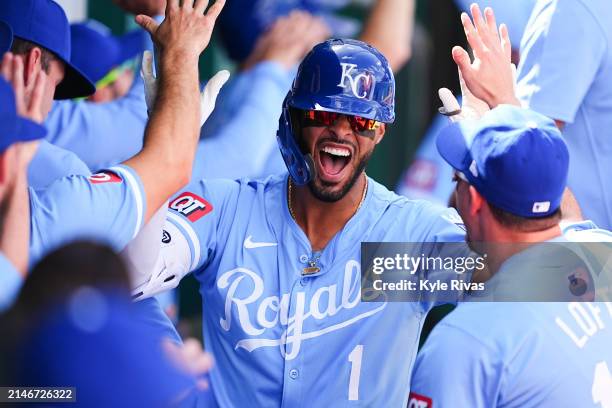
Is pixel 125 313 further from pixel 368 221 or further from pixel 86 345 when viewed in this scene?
pixel 368 221

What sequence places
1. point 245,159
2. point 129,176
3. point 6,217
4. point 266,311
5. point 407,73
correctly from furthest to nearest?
point 407,73 < point 245,159 < point 266,311 < point 129,176 < point 6,217

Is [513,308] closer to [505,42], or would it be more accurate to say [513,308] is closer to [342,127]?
[342,127]

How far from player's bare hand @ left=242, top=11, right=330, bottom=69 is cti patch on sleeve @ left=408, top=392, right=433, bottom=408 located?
211 cm

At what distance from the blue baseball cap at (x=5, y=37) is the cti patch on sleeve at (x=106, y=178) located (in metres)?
0.37

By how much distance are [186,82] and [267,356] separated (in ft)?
2.61

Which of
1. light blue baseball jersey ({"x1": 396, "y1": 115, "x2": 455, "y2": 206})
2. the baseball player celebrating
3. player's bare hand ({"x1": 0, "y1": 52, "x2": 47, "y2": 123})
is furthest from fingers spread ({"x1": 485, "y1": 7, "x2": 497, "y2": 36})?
light blue baseball jersey ({"x1": 396, "y1": 115, "x2": 455, "y2": 206})

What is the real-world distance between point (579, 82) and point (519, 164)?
3.42 feet

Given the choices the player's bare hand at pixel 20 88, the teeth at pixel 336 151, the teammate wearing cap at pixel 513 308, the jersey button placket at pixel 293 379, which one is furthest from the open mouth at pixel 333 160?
the player's bare hand at pixel 20 88

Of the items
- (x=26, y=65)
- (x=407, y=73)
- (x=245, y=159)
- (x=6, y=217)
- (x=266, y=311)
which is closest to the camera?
(x=6, y=217)

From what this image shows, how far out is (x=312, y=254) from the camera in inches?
122

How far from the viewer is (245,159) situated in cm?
430

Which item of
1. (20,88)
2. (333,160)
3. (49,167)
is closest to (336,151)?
(333,160)

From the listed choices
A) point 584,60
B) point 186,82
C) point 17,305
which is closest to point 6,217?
point 186,82

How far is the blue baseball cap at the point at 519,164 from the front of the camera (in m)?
2.60
